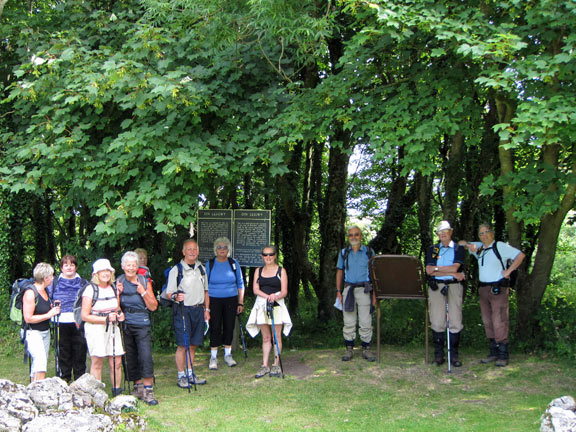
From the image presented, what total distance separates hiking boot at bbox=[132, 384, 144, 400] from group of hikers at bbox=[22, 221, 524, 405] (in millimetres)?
16

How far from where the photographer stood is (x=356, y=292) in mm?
8031

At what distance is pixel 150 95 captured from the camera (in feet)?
24.6

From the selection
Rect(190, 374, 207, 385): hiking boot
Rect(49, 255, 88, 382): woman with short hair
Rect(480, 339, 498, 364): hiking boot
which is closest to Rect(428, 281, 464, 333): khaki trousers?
Rect(480, 339, 498, 364): hiking boot

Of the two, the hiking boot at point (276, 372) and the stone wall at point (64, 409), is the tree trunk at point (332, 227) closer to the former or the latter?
the hiking boot at point (276, 372)

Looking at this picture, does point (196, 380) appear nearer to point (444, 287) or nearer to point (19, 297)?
point (19, 297)

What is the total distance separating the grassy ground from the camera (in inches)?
221

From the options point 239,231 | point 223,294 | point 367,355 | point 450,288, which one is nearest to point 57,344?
point 223,294

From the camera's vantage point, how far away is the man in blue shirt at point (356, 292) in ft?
26.2

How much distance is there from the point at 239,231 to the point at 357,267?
86.1 inches

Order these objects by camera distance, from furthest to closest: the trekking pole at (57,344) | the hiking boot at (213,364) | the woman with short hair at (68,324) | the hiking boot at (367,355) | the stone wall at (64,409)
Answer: the hiking boot at (367,355)
the hiking boot at (213,364)
the trekking pole at (57,344)
the woman with short hair at (68,324)
the stone wall at (64,409)

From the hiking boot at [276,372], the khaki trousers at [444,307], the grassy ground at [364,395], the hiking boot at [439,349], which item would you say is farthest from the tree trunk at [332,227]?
the hiking boot at [276,372]

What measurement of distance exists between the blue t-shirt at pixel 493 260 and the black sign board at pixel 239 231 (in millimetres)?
3367

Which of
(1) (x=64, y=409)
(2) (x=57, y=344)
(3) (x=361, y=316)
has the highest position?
(3) (x=361, y=316)

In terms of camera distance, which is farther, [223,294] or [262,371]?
[223,294]
